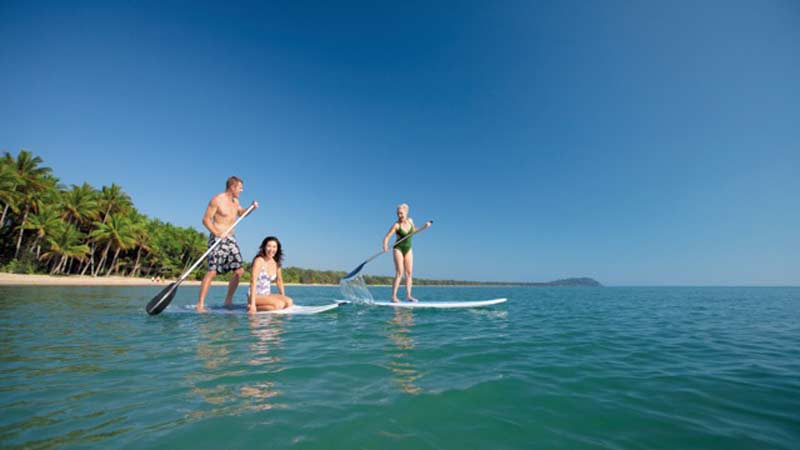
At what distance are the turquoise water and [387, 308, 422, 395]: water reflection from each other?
2 cm

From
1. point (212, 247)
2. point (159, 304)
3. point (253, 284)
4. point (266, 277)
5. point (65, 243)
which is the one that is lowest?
point (159, 304)

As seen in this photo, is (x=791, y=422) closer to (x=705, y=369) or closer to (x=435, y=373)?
(x=705, y=369)

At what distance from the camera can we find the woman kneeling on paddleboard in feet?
23.1

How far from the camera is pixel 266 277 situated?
24.2ft

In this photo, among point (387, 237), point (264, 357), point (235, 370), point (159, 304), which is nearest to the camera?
point (235, 370)

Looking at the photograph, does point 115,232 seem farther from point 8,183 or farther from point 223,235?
point 223,235

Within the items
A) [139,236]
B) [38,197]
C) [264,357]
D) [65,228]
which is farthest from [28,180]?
[264,357]

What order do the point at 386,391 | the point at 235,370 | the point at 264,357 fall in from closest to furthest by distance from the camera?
the point at 386,391, the point at 235,370, the point at 264,357

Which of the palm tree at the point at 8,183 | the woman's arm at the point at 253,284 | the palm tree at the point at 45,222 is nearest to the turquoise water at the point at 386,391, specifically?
the woman's arm at the point at 253,284

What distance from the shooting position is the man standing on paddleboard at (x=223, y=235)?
767 cm

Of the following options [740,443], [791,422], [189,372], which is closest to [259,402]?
[189,372]

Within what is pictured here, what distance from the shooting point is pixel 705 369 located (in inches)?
Result: 148

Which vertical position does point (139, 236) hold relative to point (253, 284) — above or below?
above

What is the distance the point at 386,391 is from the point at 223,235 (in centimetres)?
632
